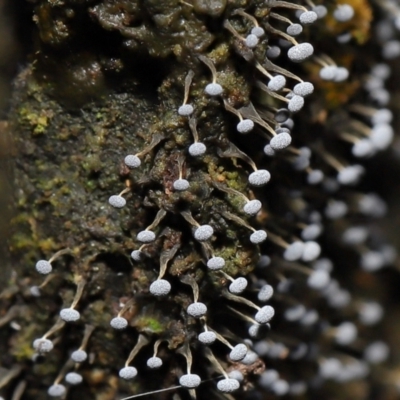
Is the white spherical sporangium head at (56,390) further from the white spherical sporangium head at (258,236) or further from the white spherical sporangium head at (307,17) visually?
the white spherical sporangium head at (307,17)

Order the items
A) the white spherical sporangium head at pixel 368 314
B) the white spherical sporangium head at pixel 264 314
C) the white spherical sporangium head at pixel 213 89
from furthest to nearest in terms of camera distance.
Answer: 1. the white spherical sporangium head at pixel 368 314
2. the white spherical sporangium head at pixel 264 314
3. the white spherical sporangium head at pixel 213 89

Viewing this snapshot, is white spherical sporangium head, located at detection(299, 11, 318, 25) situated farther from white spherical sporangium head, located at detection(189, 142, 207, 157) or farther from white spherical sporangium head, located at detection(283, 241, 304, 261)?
white spherical sporangium head, located at detection(283, 241, 304, 261)

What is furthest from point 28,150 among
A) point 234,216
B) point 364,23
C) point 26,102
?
point 364,23

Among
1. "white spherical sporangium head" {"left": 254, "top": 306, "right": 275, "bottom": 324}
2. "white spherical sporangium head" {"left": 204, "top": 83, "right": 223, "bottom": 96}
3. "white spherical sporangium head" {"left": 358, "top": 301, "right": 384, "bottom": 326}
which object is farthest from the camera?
"white spherical sporangium head" {"left": 358, "top": 301, "right": 384, "bottom": 326}

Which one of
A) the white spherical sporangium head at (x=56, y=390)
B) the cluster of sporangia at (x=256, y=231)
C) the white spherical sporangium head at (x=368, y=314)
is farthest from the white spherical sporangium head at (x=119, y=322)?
the white spherical sporangium head at (x=368, y=314)

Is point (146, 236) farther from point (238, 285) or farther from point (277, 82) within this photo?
point (277, 82)

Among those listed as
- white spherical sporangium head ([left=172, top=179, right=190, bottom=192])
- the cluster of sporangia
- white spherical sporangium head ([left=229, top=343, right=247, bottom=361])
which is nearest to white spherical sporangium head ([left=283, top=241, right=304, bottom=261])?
the cluster of sporangia
